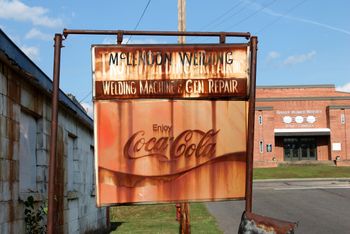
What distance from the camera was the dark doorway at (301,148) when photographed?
58062mm

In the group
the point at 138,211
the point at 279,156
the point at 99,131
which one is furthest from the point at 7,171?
the point at 279,156

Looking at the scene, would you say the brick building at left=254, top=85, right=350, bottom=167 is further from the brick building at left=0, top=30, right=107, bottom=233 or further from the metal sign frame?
the metal sign frame

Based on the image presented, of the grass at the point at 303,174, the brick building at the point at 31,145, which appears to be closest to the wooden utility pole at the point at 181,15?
the brick building at the point at 31,145

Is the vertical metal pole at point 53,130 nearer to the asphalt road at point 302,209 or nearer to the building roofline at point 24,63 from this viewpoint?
the building roofline at point 24,63

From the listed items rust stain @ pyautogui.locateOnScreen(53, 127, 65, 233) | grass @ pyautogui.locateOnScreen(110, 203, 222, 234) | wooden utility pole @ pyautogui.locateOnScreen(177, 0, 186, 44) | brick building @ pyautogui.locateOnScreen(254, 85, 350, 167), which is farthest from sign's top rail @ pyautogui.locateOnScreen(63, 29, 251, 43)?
brick building @ pyautogui.locateOnScreen(254, 85, 350, 167)

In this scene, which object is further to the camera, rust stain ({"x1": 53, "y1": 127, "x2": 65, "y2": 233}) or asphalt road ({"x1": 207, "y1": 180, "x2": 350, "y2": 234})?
asphalt road ({"x1": 207, "y1": 180, "x2": 350, "y2": 234})

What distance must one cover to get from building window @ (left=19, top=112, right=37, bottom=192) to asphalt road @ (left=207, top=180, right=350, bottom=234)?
26.6ft

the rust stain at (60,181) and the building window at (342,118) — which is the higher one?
the building window at (342,118)

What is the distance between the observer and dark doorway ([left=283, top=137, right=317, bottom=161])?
5806 centimetres

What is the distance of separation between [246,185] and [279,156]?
52.7 metres

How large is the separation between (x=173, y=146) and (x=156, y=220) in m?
12.8

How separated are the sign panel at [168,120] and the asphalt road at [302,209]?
9.54 m

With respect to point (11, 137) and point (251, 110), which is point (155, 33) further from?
point (11, 137)

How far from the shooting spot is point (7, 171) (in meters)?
6.94
